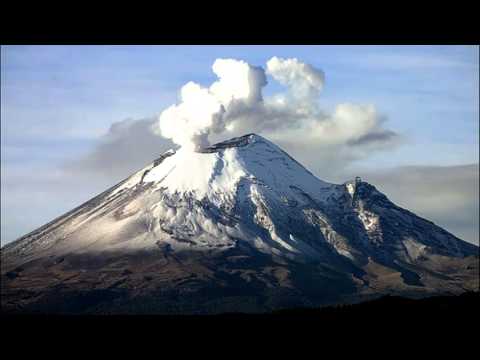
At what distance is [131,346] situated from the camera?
25562 millimetres

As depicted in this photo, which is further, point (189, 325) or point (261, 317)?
point (261, 317)

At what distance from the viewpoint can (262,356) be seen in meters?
25.9

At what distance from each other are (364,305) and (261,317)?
7.28 m

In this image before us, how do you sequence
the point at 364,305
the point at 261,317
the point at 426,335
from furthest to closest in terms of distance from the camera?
1. the point at 364,305
2. the point at 261,317
3. the point at 426,335

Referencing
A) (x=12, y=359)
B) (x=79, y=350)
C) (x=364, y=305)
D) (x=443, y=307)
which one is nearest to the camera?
(x=12, y=359)
